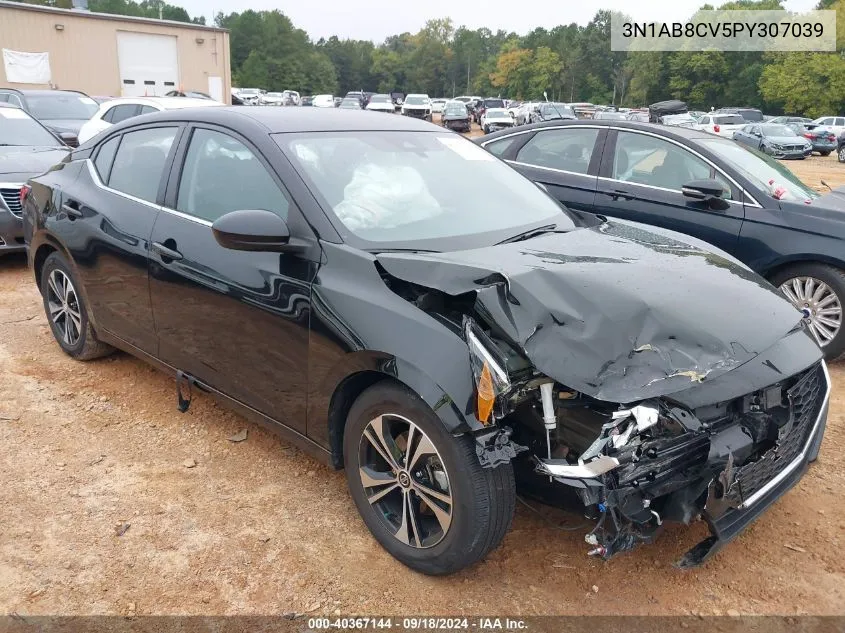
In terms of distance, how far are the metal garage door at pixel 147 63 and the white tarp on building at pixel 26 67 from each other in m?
3.31

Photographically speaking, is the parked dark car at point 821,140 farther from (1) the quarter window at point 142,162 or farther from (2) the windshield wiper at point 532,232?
(1) the quarter window at point 142,162

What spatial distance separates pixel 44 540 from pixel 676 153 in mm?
5172

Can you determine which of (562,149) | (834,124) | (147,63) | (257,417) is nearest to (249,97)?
(147,63)

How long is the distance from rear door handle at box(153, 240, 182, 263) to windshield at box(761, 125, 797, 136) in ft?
94.3

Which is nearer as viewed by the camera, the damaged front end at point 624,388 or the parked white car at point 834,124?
the damaged front end at point 624,388

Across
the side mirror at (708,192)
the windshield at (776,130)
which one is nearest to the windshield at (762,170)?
the side mirror at (708,192)

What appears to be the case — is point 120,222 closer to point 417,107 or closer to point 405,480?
point 405,480

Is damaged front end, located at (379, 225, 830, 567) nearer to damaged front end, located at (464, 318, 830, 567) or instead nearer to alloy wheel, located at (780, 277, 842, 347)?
damaged front end, located at (464, 318, 830, 567)

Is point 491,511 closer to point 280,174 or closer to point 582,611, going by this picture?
point 582,611

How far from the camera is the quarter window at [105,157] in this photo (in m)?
4.18

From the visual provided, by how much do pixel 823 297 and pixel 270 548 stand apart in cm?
431

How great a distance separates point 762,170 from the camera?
5.70m

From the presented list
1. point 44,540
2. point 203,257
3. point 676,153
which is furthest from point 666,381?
point 676,153

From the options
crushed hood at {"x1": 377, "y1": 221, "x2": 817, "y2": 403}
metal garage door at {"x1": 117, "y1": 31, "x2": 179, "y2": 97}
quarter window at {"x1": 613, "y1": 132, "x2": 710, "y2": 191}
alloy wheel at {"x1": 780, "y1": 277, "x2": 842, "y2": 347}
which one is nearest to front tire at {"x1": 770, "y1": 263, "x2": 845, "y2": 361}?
alloy wheel at {"x1": 780, "y1": 277, "x2": 842, "y2": 347}
